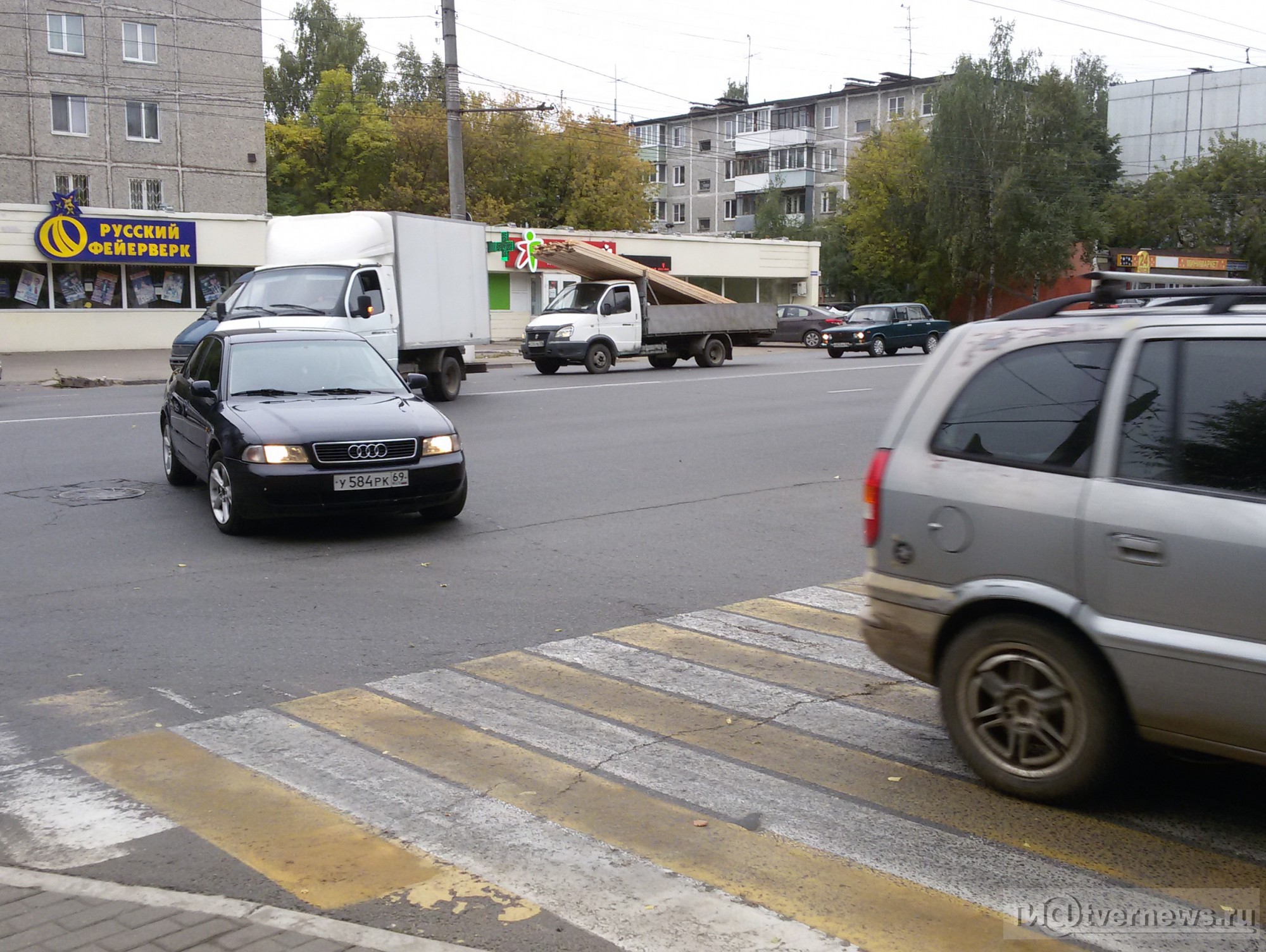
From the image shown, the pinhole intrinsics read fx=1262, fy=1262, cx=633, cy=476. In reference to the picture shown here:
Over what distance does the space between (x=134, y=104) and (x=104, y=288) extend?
19.6m

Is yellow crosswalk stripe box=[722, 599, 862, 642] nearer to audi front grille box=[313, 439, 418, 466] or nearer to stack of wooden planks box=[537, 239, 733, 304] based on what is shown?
audi front grille box=[313, 439, 418, 466]

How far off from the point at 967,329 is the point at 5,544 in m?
7.27

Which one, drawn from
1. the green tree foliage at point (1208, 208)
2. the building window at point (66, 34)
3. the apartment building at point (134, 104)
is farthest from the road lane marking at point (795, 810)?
the green tree foliage at point (1208, 208)

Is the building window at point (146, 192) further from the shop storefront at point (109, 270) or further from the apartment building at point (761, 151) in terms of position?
the apartment building at point (761, 151)

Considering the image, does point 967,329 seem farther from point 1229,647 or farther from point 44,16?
point 44,16

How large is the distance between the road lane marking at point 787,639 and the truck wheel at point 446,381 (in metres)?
14.2

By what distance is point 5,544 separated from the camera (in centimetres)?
913

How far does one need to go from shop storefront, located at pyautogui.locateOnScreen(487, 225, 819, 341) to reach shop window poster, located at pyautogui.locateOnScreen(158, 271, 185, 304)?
962 cm

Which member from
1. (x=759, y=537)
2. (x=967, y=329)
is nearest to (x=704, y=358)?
(x=759, y=537)

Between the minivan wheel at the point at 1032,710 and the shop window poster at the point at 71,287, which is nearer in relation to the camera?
the minivan wheel at the point at 1032,710

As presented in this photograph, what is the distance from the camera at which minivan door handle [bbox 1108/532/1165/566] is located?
13.4ft

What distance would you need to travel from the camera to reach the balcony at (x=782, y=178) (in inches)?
3243

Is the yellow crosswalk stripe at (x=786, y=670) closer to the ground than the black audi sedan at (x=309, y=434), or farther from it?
closer to the ground

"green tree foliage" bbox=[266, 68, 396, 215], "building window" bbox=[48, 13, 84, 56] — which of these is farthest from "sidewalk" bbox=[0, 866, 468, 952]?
"green tree foliage" bbox=[266, 68, 396, 215]
